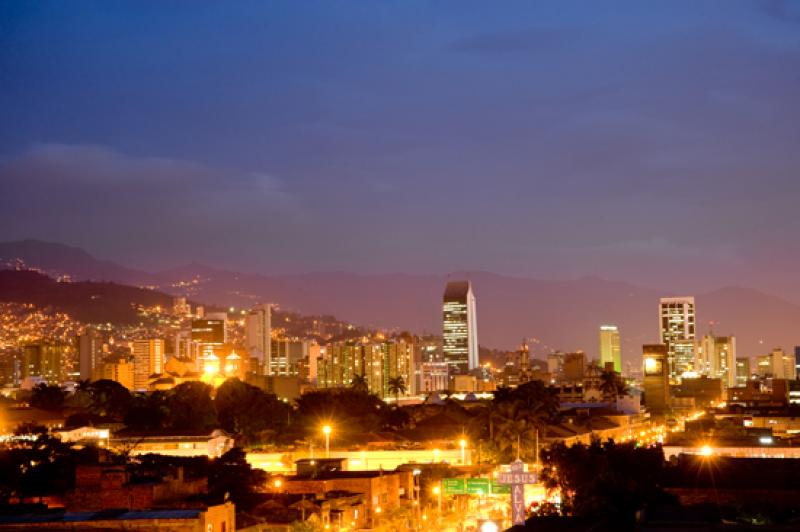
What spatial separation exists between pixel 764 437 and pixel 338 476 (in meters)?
26.5

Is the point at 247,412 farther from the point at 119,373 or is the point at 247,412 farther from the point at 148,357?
the point at 148,357

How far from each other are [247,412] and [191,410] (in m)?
4.42

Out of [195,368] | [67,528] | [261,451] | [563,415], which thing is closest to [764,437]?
[261,451]

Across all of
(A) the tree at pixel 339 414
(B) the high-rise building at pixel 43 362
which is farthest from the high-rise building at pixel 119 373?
(A) the tree at pixel 339 414

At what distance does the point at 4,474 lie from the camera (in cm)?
4700

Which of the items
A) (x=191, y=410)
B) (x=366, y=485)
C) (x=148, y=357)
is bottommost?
(x=366, y=485)

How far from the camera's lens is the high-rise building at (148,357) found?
569 ft

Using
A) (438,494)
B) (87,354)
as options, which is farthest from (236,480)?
(87,354)

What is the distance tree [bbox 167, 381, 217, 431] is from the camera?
7488 cm

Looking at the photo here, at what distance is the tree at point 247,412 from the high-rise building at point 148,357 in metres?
85.2

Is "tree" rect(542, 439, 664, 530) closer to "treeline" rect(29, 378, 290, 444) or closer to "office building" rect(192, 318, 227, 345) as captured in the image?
"treeline" rect(29, 378, 290, 444)

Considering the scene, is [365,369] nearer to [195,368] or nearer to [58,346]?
[58,346]

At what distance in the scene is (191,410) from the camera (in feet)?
260

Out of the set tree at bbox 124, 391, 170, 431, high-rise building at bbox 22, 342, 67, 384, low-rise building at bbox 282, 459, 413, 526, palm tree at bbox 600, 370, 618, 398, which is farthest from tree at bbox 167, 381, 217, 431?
high-rise building at bbox 22, 342, 67, 384
